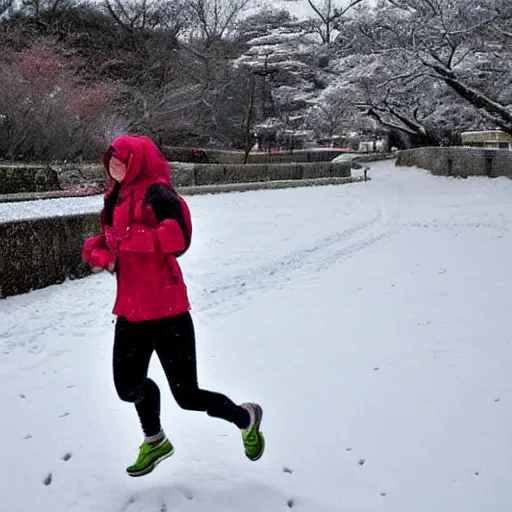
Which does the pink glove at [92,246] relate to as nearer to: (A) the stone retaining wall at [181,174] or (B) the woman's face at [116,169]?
(B) the woman's face at [116,169]

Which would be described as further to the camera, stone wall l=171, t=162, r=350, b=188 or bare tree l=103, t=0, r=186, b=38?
bare tree l=103, t=0, r=186, b=38

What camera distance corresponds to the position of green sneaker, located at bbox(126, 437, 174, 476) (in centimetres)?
254

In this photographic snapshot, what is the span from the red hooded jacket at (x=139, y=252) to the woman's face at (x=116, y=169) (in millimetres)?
16

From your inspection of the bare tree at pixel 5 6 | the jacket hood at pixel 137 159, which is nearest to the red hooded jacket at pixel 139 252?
the jacket hood at pixel 137 159

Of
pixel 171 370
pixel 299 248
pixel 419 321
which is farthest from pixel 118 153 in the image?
pixel 299 248

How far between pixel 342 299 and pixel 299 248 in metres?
2.30

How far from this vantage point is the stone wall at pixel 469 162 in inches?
683

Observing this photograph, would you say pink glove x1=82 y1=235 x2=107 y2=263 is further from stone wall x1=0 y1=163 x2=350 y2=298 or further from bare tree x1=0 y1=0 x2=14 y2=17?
bare tree x1=0 y1=0 x2=14 y2=17

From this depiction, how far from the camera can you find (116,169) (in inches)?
94.3

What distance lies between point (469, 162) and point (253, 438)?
17.1 metres

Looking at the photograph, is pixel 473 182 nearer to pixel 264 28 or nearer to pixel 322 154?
pixel 322 154

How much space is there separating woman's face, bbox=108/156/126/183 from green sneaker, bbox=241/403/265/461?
1139mm

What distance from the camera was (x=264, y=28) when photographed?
36781 millimetres

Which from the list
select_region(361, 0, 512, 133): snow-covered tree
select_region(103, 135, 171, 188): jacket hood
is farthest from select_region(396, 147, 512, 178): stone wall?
select_region(103, 135, 171, 188): jacket hood
